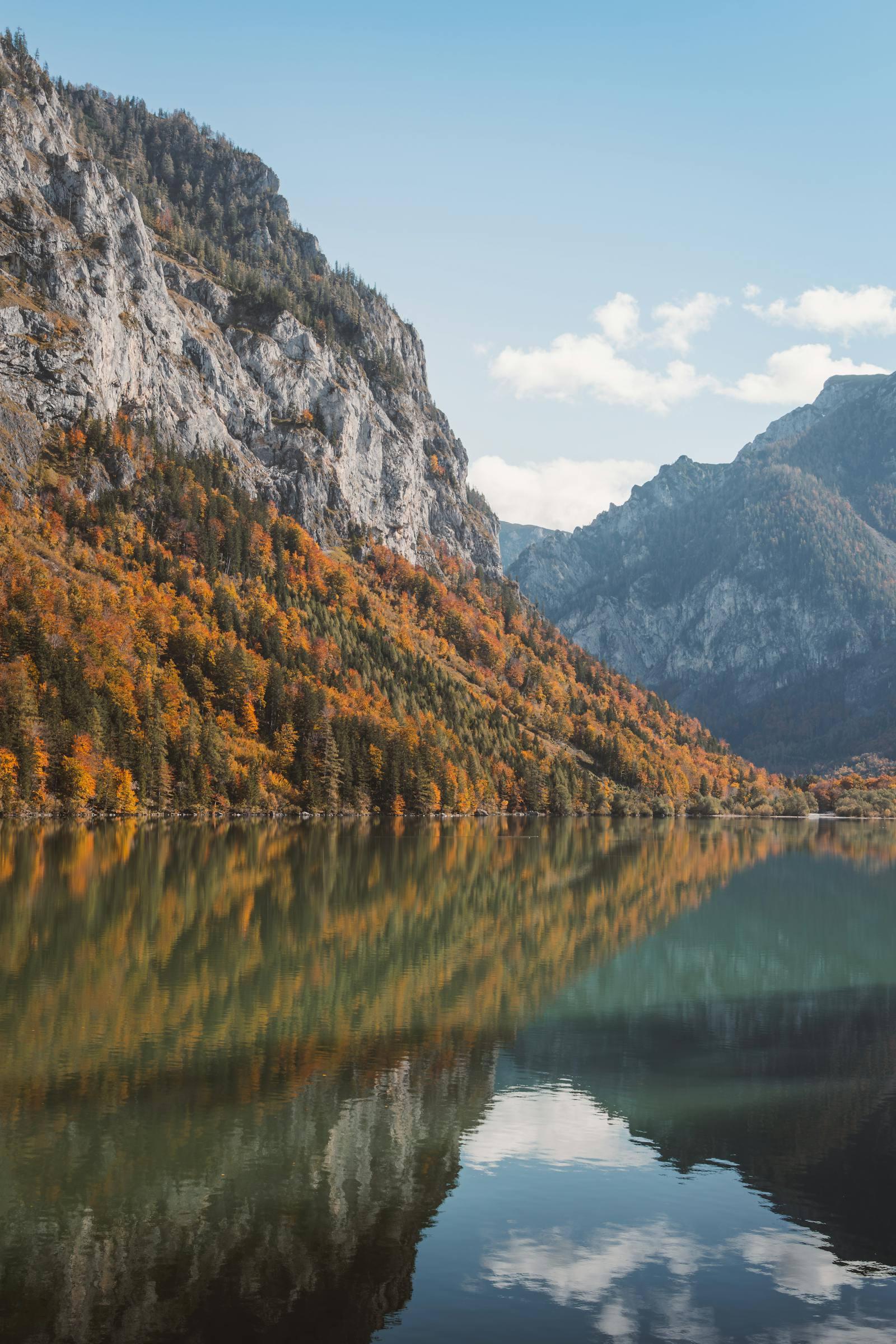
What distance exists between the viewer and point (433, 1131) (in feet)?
69.6

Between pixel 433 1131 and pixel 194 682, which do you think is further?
pixel 194 682

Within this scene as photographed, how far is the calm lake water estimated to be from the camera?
14.5 m

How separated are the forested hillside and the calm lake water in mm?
62131

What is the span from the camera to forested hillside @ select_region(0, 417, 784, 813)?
109375 mm

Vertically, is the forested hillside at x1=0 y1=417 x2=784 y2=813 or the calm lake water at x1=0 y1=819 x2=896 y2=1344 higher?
the forested hillside at x1=0 y1=417 x2=784 y2=813

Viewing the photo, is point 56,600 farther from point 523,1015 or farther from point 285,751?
point 523,1015

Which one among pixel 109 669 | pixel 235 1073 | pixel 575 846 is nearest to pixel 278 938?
pixel 235 1073

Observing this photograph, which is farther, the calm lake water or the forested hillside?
the forested hillside

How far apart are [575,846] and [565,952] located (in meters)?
62.5

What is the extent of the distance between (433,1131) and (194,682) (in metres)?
125

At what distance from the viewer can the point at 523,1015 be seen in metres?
31.8

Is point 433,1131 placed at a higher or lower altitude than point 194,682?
lower

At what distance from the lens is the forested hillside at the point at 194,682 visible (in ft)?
359

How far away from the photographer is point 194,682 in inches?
5546
